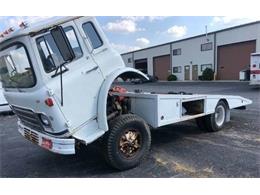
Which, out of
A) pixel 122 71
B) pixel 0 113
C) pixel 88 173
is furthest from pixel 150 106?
pixel 0 113

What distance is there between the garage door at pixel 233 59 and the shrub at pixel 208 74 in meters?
0.81

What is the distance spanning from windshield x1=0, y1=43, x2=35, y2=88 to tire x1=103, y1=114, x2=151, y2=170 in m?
1.47

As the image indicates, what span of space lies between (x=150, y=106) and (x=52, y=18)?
228 centimetres

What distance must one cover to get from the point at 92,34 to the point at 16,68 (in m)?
1.34

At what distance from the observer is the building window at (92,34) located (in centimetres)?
438

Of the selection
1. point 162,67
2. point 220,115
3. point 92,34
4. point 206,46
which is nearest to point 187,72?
point 206,46

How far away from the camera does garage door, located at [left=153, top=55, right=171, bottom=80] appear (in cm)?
3891

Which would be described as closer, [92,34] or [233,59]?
[92,34]

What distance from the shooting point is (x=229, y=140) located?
597cm

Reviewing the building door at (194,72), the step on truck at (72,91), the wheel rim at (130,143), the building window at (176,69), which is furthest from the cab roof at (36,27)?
the building window at (176,69)

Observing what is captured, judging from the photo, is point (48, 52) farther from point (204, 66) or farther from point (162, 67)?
point (162, 67)

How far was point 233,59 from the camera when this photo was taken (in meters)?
28.2

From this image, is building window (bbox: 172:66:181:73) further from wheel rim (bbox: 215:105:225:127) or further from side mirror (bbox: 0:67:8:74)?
side mirror (bbox: 0:67:8:74)

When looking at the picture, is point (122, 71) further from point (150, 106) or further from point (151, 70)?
point (151, 70)
